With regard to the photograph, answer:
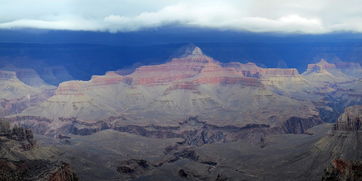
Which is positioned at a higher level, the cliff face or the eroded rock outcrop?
the eroded rock outcrop

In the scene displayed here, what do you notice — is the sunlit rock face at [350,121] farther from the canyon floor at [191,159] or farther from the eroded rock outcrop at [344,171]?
the eroded rock outcrop at [344,171]

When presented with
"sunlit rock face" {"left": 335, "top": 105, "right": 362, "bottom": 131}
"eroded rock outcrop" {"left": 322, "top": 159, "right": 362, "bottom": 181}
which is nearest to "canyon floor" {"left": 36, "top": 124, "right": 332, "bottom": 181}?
"sunlit rock face" {"left": 335, "top": 105, "right": 362, "bottom": 131}

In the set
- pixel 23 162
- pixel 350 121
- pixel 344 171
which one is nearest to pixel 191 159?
pixel 350 121

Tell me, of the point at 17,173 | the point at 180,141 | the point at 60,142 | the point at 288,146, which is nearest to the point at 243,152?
the point at 288,146

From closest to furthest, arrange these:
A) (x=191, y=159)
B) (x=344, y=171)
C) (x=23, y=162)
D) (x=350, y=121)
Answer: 1. (x=344, y=171)
2. (x=23, y=162)
3. (x=350, y=121)
4. (x=191, y=159)

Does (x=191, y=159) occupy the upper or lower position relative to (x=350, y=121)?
lower

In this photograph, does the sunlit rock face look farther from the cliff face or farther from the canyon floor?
the cliff face

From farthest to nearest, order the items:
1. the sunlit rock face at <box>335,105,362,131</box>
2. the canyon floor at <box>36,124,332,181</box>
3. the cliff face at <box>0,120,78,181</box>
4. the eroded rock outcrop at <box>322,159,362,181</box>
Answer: the sunlit rock face at <box>335,105,362,131</box> → the canyon floor at <box>36,124,332,181</box> → the cliff face at <box>0,120,78,181</box> → the eroded rock outcrop at <box>322,159,362,181</box>

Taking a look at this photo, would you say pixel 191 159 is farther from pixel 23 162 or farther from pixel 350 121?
pixel 23 162

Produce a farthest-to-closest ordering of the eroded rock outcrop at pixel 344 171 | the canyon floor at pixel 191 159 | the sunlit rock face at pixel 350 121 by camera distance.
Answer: the sunlit rock face at pixel 350 121 → the canyon floor at pixel 191 159 → the eroded rock outcrop at pixel 344 171

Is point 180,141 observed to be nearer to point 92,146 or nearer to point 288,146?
point 92,146

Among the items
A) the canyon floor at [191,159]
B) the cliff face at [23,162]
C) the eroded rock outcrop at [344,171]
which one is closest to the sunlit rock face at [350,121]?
the canyon floor at [191,159]
